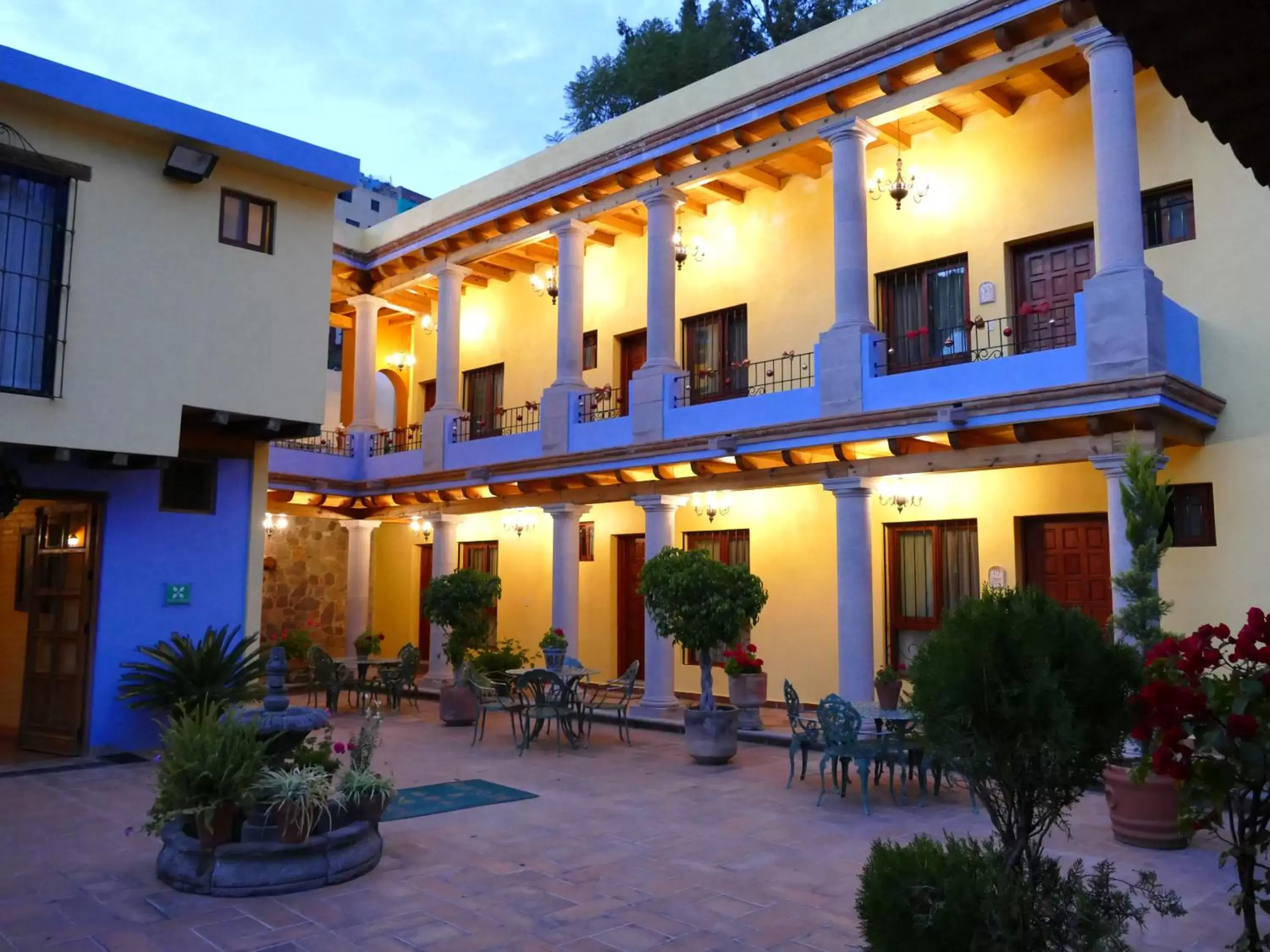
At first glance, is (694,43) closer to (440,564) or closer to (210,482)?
(440,564)

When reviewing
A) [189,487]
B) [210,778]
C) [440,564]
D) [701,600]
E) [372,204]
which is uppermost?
[372,204]

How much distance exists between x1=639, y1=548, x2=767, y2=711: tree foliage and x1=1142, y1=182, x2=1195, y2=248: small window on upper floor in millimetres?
5568

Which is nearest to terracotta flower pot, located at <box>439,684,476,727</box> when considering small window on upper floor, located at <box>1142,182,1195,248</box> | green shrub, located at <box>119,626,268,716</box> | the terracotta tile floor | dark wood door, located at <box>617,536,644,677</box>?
green shrub, located at <box>119,626,268,716</box>

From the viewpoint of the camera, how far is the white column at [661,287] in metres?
12.9

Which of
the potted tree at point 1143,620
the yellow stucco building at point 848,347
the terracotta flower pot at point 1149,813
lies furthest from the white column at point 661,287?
the terracotta flower pot at point 1149,813

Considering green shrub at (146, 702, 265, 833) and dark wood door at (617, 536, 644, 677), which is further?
dark wood door at (617, 536, 644, 677)

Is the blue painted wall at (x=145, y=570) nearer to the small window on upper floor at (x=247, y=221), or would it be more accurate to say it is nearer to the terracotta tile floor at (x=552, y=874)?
the terracotta tile floor at (x=552, y=874)

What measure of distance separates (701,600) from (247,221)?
241 inches

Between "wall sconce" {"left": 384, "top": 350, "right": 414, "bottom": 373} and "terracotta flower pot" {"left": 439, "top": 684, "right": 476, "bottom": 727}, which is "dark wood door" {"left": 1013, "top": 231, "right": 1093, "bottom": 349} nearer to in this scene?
"terracotta flower pot" {"left": 439, "top": 684, "right": 476, "bottom": 727}

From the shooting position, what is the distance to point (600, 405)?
16094 mm

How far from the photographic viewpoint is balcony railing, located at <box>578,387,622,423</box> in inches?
555

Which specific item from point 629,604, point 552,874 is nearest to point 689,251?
point 629,604

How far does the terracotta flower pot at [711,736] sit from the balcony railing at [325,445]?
892cm

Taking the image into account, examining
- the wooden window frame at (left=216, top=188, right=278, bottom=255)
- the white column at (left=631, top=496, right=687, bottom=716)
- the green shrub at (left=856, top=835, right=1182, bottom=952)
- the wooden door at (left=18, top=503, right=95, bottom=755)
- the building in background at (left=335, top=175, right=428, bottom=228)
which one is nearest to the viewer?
the green shrub at (left=856, top=835, right=1182, bottom=952)
